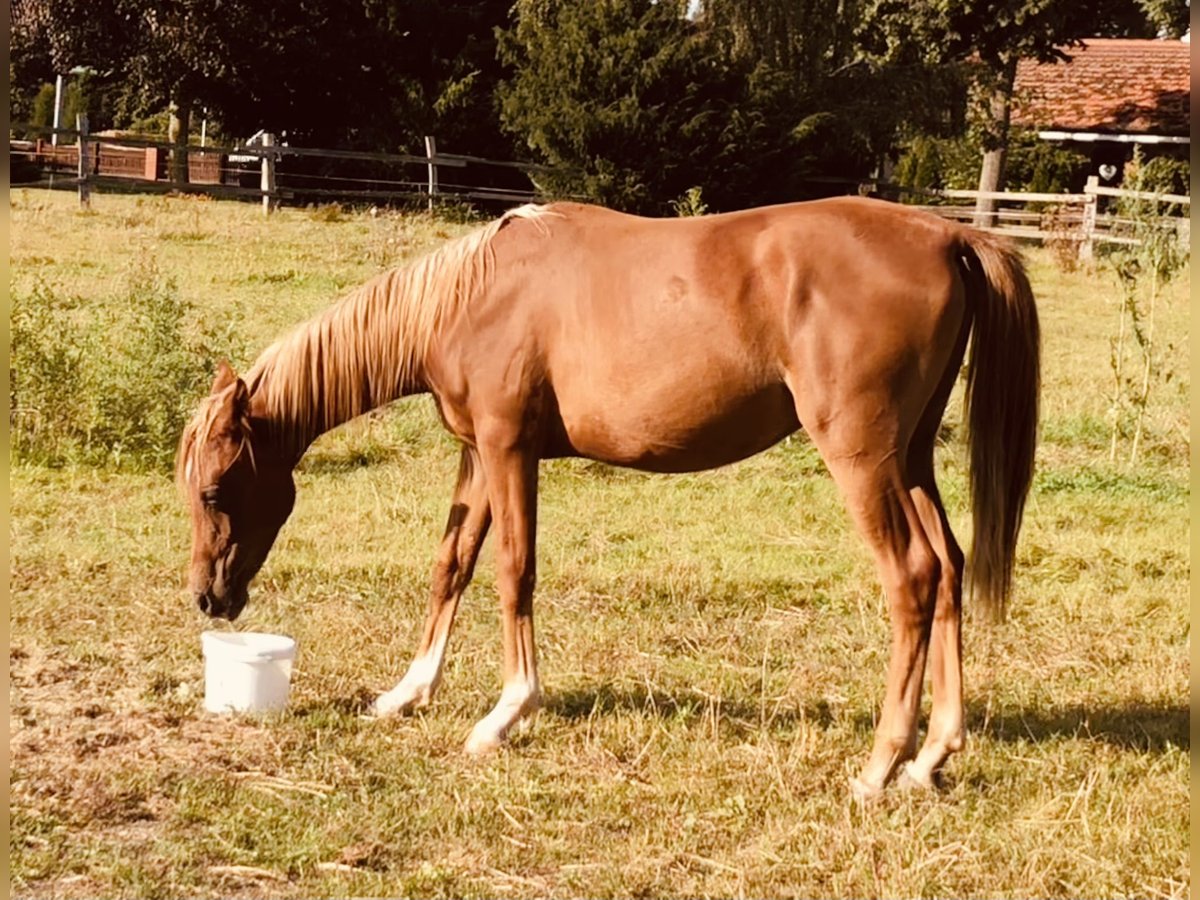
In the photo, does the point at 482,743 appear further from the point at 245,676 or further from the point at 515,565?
the point at 245,676

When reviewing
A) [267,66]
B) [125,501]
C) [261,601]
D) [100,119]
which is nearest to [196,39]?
[267,66]

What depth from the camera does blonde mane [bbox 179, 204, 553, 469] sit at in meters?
4.89

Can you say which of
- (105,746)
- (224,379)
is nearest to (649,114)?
(224,379)

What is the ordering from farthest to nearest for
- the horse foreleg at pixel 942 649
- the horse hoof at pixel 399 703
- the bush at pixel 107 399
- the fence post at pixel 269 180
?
the fence post at pixel 269 180 < the bush at pixel 107 399 < the horse hoof at pixel 399 703 < the horse foreleg at pixel 942 649

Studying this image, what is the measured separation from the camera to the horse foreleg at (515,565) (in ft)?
15.5

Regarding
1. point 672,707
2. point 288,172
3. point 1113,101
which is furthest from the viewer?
point 1113,101

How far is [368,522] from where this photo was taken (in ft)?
25.4

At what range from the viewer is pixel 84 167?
73.5 ft

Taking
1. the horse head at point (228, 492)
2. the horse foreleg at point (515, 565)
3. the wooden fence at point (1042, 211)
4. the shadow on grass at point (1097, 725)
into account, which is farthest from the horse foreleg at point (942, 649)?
the wooden fence at point (1042, 211)

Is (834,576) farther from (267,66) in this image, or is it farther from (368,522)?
(267,66)

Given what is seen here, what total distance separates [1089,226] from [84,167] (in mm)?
17125

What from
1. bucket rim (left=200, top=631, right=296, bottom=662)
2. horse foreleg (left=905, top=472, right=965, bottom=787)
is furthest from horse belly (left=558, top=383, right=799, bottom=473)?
bucket rim (left=200, top=631, right=296, bottom=662)

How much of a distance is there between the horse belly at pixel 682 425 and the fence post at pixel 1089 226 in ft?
67.1

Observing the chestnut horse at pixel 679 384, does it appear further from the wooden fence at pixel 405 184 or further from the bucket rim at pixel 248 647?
the wooden fence at pixel 405 184
